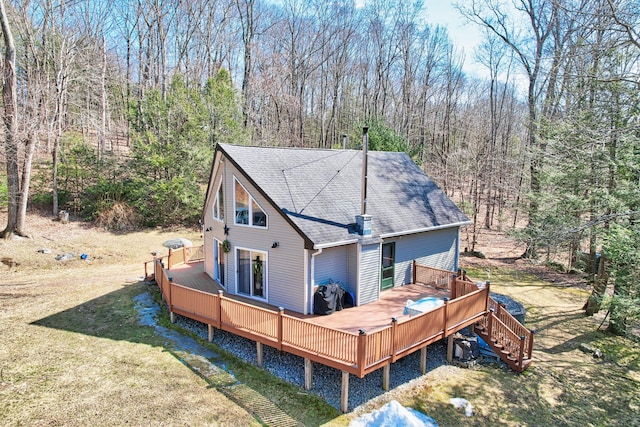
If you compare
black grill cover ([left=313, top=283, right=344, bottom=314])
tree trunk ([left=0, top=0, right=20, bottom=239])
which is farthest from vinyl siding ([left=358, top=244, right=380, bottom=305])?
tree trunk ([left=0, top=0, right=20, bottom=239])

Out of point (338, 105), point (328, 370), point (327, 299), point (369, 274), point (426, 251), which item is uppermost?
point (338, 105)

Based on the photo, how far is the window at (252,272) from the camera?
38.0ft

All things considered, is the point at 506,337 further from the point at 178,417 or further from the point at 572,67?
the point at 178,417

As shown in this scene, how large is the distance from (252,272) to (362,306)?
3.53 metres

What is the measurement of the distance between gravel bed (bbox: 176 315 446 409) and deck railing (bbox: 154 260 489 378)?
2.50 ft

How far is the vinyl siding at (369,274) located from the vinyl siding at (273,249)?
1.85 metres

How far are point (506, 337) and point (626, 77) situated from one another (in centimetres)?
730

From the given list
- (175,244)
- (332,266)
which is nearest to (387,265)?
(332,266)

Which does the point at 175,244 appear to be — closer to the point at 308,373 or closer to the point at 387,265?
the point at 387,265

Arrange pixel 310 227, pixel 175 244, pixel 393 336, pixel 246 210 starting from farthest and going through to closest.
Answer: pixel 175 244 < pixel 246 210 < pixel 310 227 < pixel 393 336

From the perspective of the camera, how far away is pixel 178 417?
755 cm

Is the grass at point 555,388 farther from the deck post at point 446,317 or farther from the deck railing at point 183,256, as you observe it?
the deck railing at point 183,256

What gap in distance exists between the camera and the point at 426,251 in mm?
13969

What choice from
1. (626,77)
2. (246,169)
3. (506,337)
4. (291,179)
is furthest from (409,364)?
(626,77)
